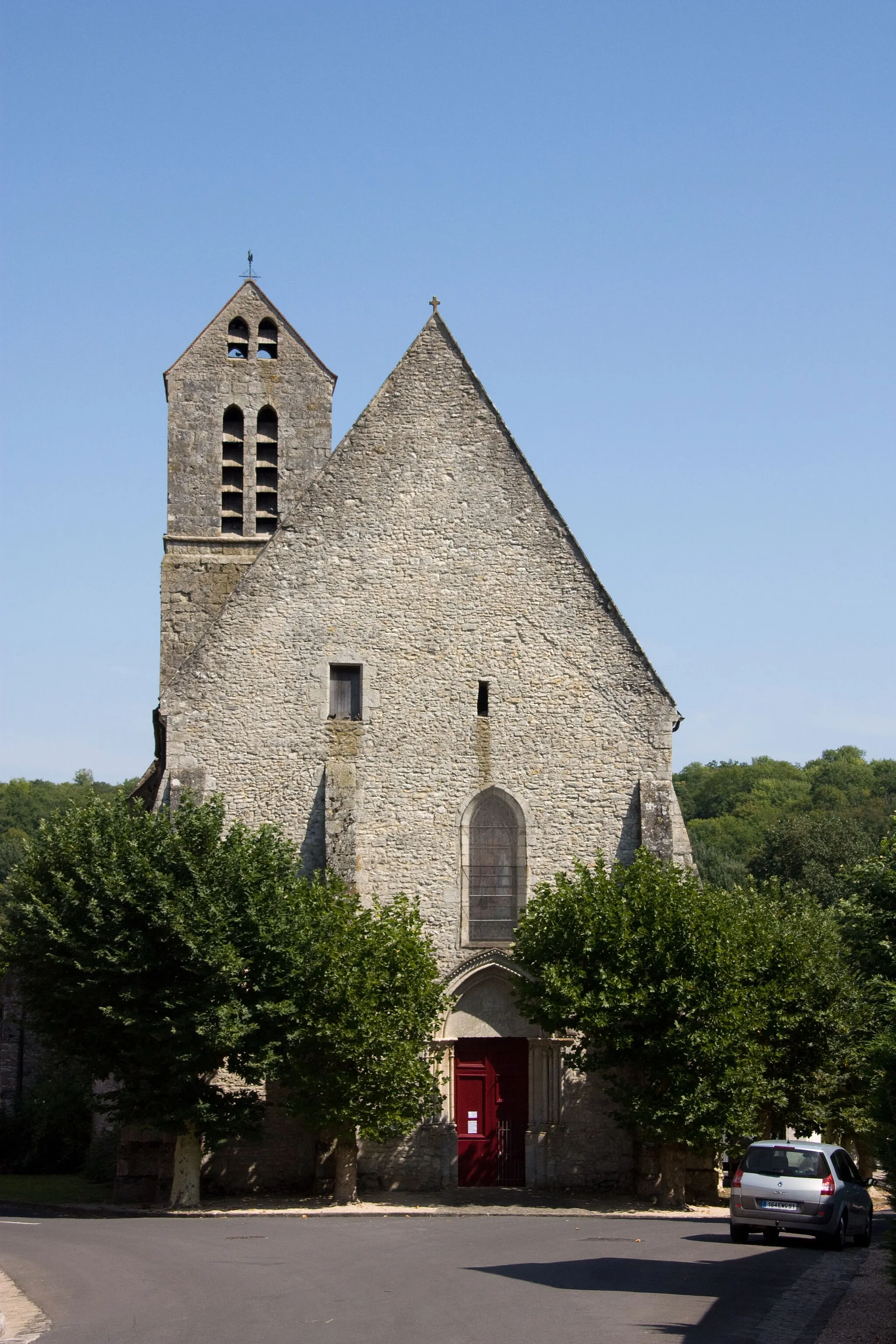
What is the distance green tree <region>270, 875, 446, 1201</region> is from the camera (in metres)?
21.0

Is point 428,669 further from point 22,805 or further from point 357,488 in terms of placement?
point 22,805

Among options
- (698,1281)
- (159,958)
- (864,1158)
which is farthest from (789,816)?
(698,1281)

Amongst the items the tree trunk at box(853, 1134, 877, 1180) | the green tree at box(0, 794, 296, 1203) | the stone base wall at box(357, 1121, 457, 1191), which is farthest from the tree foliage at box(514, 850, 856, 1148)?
the green tree at box(0, 794, 296, 1203)

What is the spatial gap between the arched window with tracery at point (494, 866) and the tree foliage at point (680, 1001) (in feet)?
3.82

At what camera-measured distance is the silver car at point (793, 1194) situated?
16.1 meters

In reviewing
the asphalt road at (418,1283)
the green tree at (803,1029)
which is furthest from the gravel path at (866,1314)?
the green tree at (803,1029)

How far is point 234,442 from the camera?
3000 centimetres

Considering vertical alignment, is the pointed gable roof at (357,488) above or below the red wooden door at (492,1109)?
above

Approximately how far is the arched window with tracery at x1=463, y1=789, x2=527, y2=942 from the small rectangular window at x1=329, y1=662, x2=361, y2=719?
254 centimetres

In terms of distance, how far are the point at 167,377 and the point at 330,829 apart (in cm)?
1080

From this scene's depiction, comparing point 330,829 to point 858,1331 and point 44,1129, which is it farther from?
point 858,1331

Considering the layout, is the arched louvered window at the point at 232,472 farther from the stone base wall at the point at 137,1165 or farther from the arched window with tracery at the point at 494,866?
the stone base wall at the point at 137,1165

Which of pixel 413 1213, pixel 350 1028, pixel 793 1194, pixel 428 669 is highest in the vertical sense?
pixel 428 669

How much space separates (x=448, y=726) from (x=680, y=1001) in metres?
6.25
